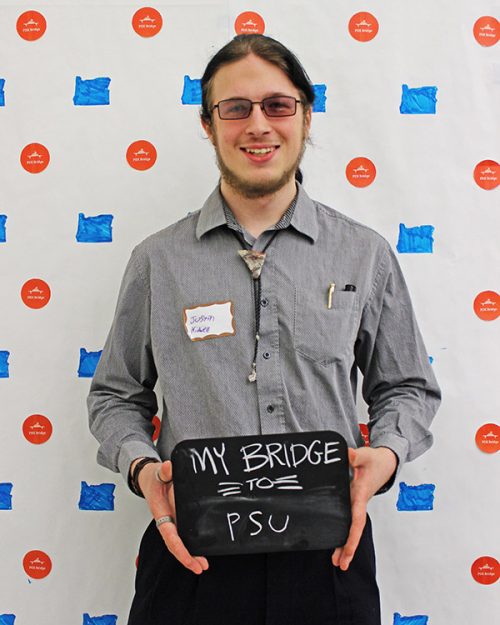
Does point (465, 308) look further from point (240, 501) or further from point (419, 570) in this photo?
point (240, 501)

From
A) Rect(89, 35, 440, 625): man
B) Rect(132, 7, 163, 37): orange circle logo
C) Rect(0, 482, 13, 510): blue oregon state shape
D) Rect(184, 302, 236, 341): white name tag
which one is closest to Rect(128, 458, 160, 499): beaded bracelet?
Rect(89, 35, 440, 625): man

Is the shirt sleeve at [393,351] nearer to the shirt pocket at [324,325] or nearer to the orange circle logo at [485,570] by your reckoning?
the shirt pocket at [324,325]

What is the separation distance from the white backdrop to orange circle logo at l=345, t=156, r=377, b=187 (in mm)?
11

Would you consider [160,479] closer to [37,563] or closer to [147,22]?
[37,563]

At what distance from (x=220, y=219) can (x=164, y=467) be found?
48cm

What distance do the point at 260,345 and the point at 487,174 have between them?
726 mm

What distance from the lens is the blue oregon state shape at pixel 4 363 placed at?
1.62m

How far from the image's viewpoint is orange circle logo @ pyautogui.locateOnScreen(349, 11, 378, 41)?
60.9 inches

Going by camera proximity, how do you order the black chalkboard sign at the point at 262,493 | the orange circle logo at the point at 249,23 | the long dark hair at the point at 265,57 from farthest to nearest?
the orange circle logo at the point at 249,23 < the long dark hair at the point at 265,57 < the black chalkboard sign at the point at 262,493

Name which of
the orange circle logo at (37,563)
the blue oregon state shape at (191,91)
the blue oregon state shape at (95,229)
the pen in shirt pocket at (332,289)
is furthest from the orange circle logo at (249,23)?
the orange circle logo at (37,563)

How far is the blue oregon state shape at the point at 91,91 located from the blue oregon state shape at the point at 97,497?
2.88 feet

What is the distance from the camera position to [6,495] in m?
1.63

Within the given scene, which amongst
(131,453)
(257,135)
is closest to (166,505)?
(131,453)

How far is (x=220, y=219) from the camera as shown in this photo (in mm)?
1310
